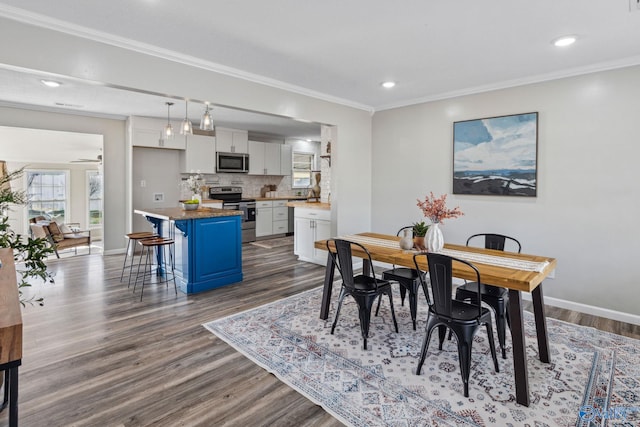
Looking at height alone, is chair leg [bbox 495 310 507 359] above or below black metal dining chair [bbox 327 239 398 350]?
below

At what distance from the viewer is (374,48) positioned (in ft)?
9.87

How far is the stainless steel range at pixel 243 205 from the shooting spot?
7.28 m

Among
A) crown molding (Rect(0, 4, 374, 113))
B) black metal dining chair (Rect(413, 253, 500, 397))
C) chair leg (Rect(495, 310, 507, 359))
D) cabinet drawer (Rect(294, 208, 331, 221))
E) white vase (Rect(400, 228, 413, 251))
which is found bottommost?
chair leg (Rect(495, 310, 507, 359))

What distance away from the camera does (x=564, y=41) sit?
9.21ft

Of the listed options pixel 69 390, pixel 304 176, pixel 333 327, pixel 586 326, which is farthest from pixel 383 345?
pixel 304 176

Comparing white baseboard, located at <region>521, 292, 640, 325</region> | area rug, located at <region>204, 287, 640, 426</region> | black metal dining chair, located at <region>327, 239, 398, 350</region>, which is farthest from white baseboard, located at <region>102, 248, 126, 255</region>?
white baseboard, located at <region>521, 292, 640, 325</region>

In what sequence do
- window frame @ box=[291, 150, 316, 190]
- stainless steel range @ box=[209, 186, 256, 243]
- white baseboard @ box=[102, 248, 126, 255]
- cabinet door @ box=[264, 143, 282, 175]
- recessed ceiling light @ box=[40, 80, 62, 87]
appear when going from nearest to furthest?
recessed ceiling light @ box=[40, 80, 62, 87]
white baseboard @ box=[102, 248, 126, 255]
stainless steel range @ box=[209, 186, 256, 243]
cabinet door @ box=[264, 143, 282, 175]
window frame @ box=[291, 150, 316, 190]

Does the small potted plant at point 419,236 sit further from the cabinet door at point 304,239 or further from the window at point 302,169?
the window at point 302,169

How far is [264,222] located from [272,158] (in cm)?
152

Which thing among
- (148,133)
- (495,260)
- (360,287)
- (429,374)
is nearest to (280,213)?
(148,133)

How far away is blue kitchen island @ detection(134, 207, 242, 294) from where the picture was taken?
4090mm

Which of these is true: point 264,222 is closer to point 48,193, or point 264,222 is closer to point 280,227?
point 280,227

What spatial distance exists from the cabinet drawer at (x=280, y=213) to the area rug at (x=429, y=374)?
4799 millimetres

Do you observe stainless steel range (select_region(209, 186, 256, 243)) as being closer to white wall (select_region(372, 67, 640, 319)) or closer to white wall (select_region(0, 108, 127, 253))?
white wall (select_region(0, 108, 127, 253))
